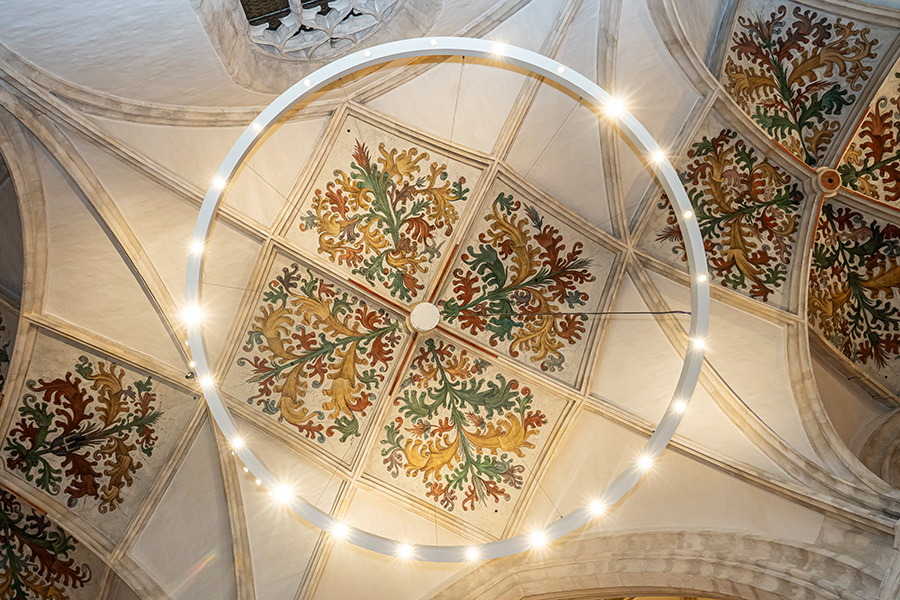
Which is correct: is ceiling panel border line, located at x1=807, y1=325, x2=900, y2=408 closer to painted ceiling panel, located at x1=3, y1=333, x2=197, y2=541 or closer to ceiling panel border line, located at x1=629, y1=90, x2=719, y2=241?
ceiling panel border line, located at x1=629, y1=90, x2=719, y2=241

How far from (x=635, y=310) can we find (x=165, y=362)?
178 inches

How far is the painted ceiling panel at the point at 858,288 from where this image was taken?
6.99 meters

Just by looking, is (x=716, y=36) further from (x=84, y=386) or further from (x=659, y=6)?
(x=84, y=386)

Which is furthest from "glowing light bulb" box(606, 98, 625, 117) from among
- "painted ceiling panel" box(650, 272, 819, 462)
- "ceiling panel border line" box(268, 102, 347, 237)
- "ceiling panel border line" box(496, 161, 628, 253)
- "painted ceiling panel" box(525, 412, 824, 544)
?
"painted ceiling panel" box(525, 412, 824, 544)

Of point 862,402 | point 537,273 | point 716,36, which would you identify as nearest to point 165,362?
point 537,273

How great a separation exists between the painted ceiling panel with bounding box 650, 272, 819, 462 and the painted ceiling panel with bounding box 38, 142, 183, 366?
485cm

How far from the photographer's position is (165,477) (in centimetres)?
661

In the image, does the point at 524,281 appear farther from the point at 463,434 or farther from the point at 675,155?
the point at 675,155

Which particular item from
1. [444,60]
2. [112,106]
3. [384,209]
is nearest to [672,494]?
[384,209]

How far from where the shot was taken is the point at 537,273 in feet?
19.9

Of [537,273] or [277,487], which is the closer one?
[277,487]

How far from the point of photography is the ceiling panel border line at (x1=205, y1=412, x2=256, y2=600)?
21.5 ft

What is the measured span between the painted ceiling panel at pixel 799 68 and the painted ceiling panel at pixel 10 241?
661cm

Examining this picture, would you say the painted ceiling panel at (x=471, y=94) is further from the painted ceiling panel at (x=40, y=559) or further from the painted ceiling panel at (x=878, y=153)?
the painted ceiling panel at (x=40, y=559)
